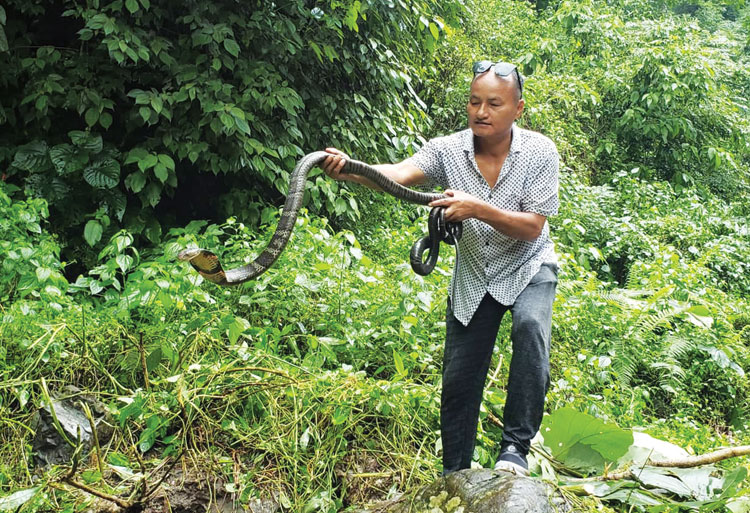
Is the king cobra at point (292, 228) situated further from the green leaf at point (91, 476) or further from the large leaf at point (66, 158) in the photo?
the large leaf at point (66, 158)

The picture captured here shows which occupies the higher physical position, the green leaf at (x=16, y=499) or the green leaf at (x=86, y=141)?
the green leaf at (x=86, y=141)

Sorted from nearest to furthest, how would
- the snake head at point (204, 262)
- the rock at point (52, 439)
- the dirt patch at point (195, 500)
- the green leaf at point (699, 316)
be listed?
the snake head at point (204, 262)
the dirt patch at point (195, 500)
the rock at point (52, 439)
the green leaf at point (699, 316)

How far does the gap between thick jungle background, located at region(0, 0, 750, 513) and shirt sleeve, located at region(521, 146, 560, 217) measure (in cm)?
101

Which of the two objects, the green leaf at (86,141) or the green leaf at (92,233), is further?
the green leaf at (86,141)

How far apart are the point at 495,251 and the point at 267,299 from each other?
1624 millimetres

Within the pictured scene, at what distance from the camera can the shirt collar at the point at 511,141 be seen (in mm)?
2734

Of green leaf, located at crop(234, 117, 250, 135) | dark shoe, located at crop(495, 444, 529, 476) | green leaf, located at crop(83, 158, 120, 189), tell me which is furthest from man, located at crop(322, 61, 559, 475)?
green leaf, located at crop(83, 158, 120, 189)

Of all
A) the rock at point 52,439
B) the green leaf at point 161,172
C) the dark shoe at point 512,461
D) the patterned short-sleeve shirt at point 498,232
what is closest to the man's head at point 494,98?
the patterned short-sleeve shirt at point 498,232

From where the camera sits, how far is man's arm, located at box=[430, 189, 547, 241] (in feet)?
8.38

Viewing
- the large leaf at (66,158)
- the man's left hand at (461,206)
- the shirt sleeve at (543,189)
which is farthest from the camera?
the large leaf at (66,158)

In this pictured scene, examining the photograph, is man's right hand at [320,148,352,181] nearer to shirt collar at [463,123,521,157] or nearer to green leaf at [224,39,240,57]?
shirt collar at [463,123,521,157]

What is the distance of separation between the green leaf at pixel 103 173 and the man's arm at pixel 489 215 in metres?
2.61

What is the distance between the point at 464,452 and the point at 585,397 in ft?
4.56

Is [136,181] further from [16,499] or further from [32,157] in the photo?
[16,499]
